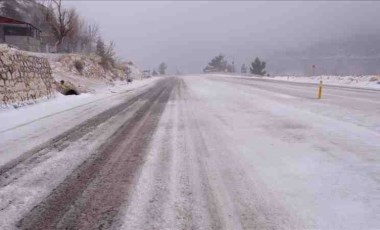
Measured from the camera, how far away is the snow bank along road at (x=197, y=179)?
3.87m

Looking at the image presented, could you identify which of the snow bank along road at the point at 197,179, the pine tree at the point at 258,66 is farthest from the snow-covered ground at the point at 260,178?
the pine tree at the point at 258,66

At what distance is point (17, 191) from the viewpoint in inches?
184

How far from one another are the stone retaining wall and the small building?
3712 centimetres

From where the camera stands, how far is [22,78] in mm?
14641

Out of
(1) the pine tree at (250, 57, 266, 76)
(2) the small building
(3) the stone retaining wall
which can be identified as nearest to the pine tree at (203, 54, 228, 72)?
(1) the pine tree at (250, 57, 266, 76)

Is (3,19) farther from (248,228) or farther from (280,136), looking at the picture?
(248,228)

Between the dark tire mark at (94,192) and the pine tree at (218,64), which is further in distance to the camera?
the pine tree at (218,64)

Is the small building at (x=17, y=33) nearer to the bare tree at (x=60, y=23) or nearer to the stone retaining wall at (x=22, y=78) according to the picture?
the bare tree at (x=60, y=23)

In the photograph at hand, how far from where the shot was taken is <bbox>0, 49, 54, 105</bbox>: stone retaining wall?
1327cm

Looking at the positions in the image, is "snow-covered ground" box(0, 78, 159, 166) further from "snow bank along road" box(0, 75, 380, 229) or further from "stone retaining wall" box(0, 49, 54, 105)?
"stone retaining wall" box(0, 49, 54, 105)

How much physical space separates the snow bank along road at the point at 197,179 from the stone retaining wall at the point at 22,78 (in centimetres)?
566

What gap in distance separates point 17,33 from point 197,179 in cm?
5458

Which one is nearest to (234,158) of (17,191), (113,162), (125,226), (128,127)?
(113,162)

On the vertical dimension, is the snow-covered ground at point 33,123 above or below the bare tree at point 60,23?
below
